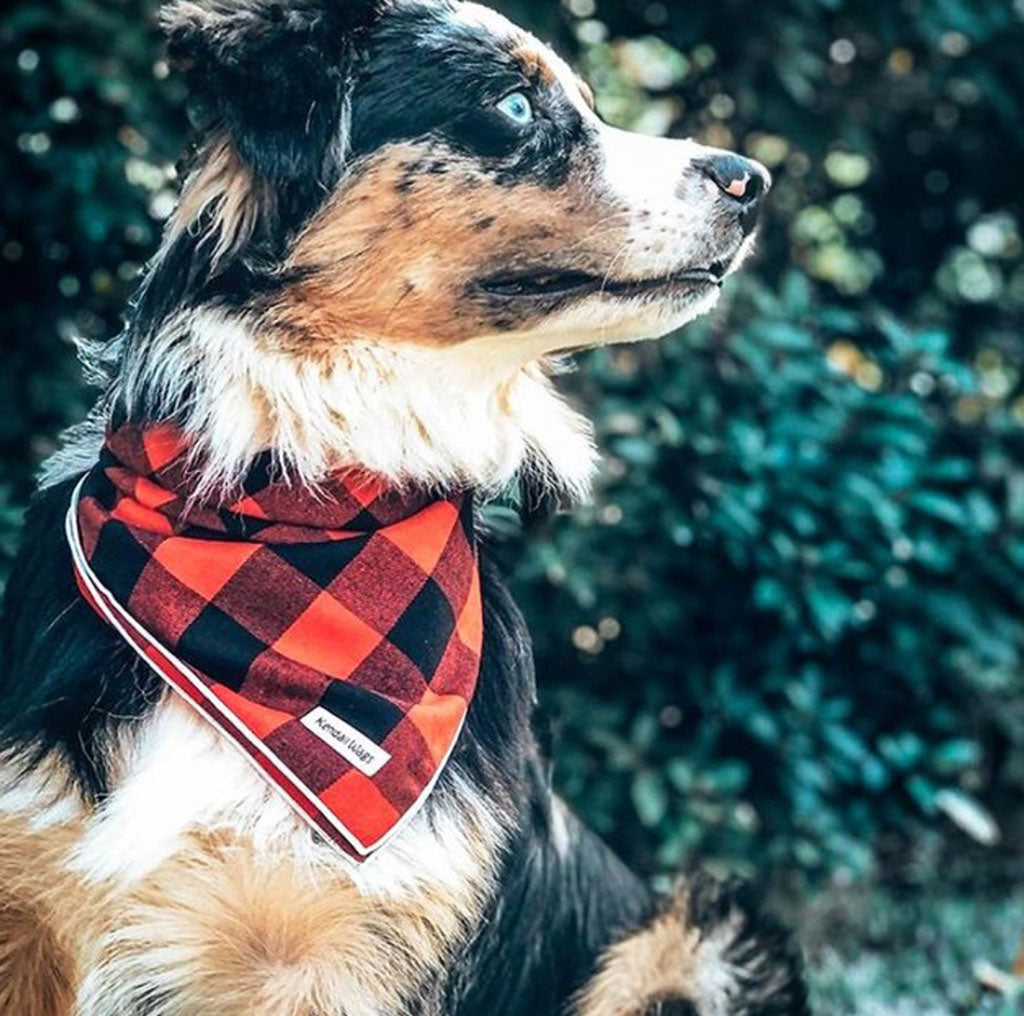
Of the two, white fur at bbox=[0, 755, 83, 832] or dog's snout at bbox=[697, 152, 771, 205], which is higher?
dog's snout at bbox=[697, 152, 771, 205]

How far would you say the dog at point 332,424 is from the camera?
94.0 inches

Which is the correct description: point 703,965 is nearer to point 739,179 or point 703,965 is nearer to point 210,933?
point 210,933

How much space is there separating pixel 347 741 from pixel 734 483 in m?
2.07

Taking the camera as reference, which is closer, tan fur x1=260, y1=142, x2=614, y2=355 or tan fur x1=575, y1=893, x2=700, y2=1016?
tan fur x1=260, y1=142, x2=614, y2=355

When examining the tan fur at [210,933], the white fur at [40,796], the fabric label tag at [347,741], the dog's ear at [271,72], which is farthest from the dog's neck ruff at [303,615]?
the dog's ear at [271,72]

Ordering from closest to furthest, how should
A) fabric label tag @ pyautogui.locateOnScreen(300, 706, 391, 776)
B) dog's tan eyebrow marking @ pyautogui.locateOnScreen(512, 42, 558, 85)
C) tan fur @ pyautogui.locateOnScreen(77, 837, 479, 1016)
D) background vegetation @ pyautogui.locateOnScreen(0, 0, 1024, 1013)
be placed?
tan fur @ pyautogui.locateOnScreen(77, 837, 479, 1016) < fabric label tag @ pyautogui.locateOnScreen(300, 706, 391, 776) < dog's tan eyebrow marking @ pyautogui.locateOnScreen(512, 42, 558, 85) < background vegetation @ pyautogui.locateOnScreen(0, 0, 1024, 1013)

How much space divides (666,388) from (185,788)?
2.28 metres

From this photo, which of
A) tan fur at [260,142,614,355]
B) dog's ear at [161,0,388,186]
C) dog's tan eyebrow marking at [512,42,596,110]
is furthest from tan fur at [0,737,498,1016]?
dog's tan eyebrow marking at [512,42,596,110]

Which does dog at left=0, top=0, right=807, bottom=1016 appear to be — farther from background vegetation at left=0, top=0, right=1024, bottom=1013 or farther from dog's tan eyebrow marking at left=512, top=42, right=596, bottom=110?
background vegetation at left=0, top=0, right=1024, bottom=1013

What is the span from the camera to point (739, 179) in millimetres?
2672

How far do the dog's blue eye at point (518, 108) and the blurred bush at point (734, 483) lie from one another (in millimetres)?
1642

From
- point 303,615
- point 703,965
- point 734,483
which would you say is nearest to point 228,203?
point 303,615

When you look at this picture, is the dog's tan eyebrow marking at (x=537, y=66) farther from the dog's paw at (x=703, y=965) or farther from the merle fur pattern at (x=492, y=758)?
the dog's paw at (x=703, y=965)

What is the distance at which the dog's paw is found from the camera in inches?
118
